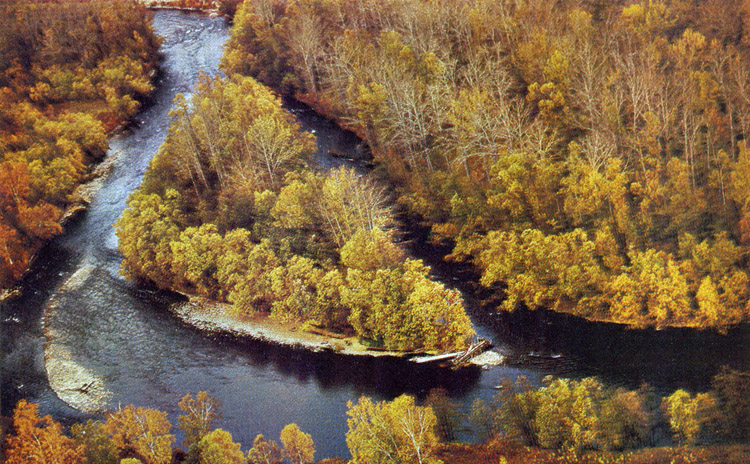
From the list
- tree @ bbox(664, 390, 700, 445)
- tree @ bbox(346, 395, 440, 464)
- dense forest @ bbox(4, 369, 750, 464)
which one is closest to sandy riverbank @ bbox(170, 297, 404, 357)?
dense forest @ bbox(4, 369, 750, 464)

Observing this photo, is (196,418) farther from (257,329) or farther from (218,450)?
(257,329)

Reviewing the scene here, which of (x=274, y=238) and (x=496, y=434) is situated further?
(x=274, y=238)

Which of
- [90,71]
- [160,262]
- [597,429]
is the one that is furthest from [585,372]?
[90,71]

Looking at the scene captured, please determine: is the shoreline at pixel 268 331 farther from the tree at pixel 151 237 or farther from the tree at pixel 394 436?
the tree at pixel 394 436

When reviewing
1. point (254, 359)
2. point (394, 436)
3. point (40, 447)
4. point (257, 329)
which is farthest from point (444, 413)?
point (40, 447)

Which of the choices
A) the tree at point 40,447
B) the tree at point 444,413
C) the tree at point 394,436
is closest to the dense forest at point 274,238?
the tree at point 444,413

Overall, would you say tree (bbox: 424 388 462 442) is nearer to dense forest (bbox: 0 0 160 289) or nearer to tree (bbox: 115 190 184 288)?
tree (bbox: 115 190 184 288)
